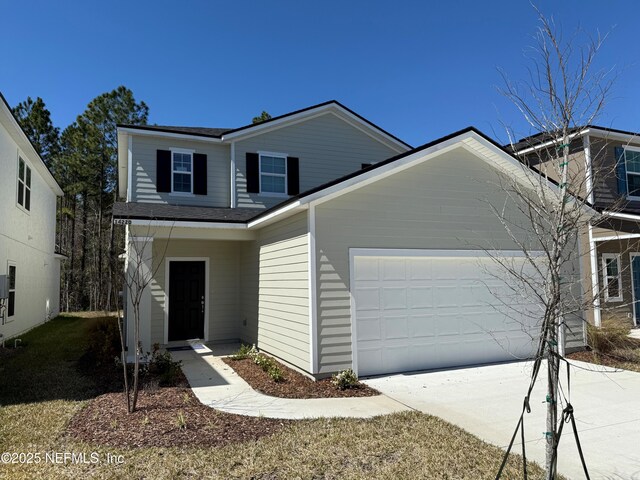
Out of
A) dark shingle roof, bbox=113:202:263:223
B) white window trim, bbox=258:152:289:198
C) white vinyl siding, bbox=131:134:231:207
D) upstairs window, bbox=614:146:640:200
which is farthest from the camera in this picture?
upstairs window, bbox=614:146:640:200

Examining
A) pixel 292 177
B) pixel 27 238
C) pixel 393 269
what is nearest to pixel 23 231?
pixel 27 238

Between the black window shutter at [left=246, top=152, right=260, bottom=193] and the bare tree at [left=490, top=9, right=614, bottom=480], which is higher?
the black window shutter at [left=246, top=152, right=260, bottom=193]

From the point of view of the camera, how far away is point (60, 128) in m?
26.5

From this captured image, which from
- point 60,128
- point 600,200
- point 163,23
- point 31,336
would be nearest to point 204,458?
point 163,23

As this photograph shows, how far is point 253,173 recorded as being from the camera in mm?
12938

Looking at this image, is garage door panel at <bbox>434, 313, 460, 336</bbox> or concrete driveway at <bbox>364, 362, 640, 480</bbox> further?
garage door panel at <bbox>434, 313, 460, 336</bbox>

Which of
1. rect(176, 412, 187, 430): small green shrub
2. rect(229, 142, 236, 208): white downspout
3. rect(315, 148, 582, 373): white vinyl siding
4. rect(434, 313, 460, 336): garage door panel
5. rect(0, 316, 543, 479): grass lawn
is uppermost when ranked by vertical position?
rect(229, 142, 236, 208): white downspout

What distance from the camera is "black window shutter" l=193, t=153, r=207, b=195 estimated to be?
1264 cm

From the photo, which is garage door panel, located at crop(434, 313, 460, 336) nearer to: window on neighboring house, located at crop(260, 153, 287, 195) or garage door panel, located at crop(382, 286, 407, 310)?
garage door panel, located at crop(382, 286, 407, 310)

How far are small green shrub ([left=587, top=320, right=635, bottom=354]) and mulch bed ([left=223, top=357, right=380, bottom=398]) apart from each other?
5698 mm

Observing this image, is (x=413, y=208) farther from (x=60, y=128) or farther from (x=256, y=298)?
(x=60, y=128)

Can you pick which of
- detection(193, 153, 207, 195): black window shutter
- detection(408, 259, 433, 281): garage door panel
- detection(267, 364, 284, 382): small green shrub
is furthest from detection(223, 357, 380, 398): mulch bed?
detection(193, 153, 207, 195): black window shutter

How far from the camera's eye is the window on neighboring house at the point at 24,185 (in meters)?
13.4

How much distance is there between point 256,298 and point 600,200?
39.0 feet
